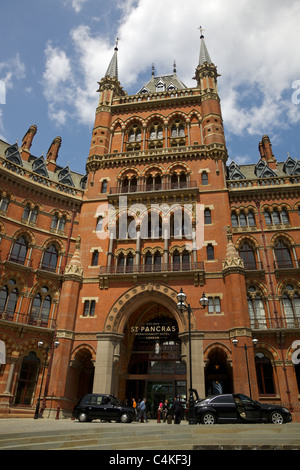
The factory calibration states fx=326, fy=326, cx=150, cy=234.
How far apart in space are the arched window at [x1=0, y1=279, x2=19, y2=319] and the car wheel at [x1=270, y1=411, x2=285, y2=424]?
21.8 metres

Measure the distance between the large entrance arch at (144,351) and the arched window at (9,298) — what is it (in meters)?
8.14

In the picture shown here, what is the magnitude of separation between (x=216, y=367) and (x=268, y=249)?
11.8 metres

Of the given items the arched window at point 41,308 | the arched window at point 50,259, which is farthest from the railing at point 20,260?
the arched window at point 41,308

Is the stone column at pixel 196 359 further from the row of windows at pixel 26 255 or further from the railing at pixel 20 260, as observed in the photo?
the railing at pixel 20 260

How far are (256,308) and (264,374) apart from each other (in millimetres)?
5364

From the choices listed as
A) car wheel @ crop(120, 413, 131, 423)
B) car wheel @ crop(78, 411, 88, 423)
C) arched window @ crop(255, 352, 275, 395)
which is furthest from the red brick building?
car wheel @ crop(120, 413, 131, 423)

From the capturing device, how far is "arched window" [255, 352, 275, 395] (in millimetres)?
25953

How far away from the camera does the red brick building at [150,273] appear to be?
26312 millimetres

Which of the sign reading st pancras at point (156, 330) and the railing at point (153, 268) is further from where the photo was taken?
the railing at point (153, 268)

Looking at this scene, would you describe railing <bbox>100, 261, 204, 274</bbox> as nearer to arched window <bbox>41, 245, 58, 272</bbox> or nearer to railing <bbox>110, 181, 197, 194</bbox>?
arched window <bbox>41, 245, 58, 272</bbox>

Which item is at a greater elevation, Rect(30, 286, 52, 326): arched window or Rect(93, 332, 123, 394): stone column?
Rect(30, 286, 52, 326): arched window

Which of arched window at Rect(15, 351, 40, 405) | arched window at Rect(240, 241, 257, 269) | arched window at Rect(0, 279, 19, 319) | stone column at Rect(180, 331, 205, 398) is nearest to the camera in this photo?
stone column at Rect(180, 331, 205, 398)

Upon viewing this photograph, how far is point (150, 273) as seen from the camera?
29062 mm

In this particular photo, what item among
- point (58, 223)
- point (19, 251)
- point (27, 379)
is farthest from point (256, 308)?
point (19, 251)
